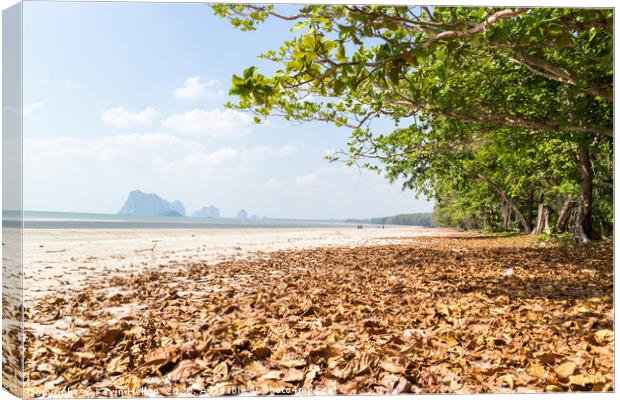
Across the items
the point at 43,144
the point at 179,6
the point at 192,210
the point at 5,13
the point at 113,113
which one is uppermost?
the point at 179,6

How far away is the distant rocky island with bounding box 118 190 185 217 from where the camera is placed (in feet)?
10.4

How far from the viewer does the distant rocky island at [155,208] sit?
3171 millimetres

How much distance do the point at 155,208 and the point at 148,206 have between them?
64mm

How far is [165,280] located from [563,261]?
4.34 meters

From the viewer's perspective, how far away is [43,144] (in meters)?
2.49

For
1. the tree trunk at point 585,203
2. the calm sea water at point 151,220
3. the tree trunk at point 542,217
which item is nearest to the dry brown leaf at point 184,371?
the calm sea water at point 151,220

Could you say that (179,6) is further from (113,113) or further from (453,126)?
(453,126)

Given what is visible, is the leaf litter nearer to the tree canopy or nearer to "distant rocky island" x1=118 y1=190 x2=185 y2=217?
"distant rocky island" x1=118 y1=190 x2=185 y2=217

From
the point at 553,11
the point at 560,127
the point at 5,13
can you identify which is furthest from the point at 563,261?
the point at 5,13

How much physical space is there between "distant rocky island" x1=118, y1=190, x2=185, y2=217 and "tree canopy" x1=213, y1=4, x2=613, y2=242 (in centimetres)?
126

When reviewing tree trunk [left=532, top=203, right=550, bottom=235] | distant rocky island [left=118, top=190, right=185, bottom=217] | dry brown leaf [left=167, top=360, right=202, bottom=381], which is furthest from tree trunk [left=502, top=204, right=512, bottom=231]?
dry brown leaf [left=167, top=360, right=202, bottom=381]

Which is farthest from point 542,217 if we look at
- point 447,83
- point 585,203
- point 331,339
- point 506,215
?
point 331,339

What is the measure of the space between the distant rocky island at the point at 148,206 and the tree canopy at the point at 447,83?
4.13 feet

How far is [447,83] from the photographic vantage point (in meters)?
3.79
